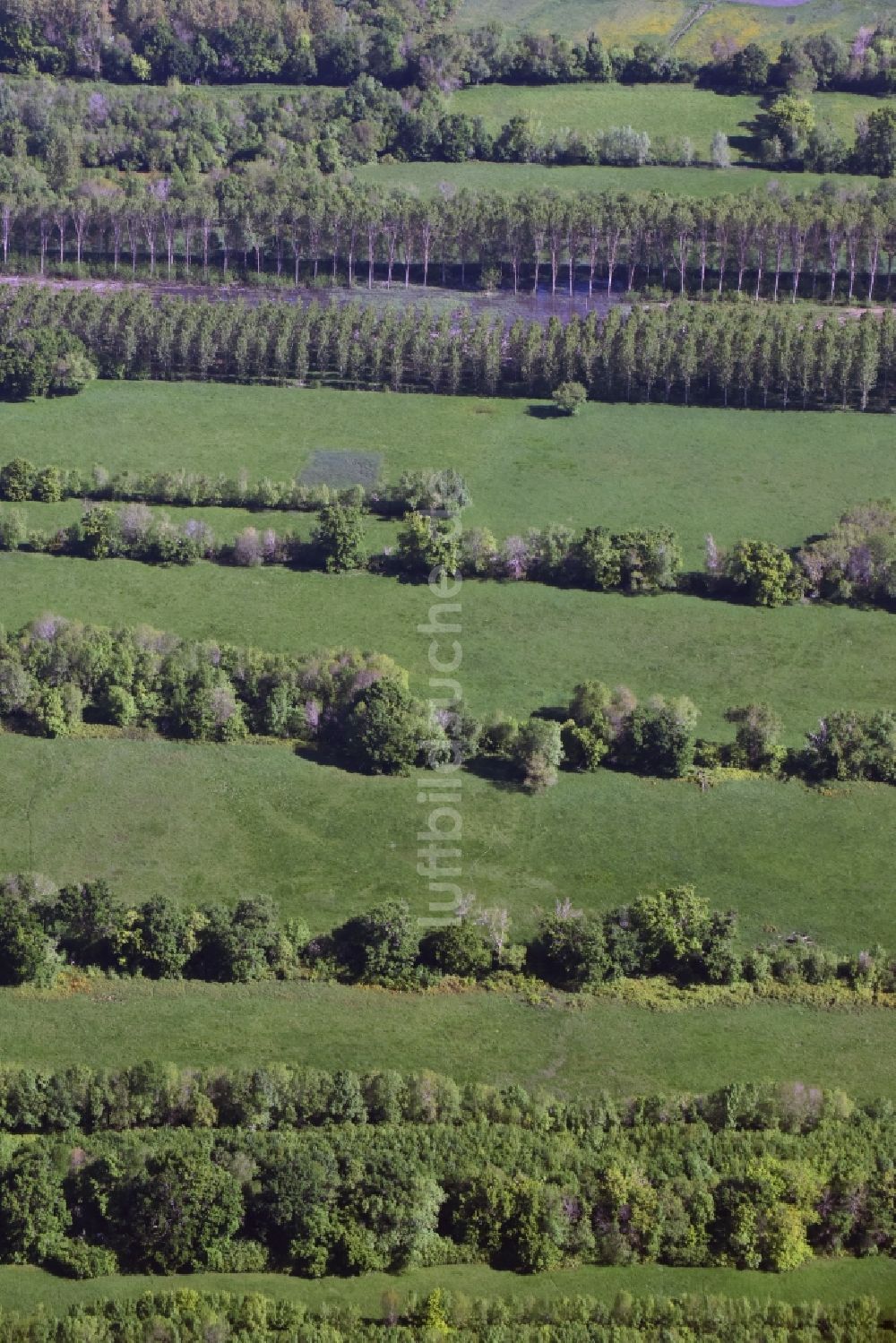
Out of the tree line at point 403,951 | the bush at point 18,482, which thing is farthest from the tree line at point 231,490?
the tree line at point 403,951

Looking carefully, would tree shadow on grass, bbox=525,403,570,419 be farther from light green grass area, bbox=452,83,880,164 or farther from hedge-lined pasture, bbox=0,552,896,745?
light green grass area, bbox=452,83,880,164

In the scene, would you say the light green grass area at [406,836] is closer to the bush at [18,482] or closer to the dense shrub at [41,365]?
the bush at [18,482]

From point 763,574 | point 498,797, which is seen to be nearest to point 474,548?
point 763,574

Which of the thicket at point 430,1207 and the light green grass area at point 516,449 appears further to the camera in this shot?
the light green grass area at point 516,449

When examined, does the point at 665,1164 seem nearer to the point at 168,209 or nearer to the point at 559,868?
the point at 559,868

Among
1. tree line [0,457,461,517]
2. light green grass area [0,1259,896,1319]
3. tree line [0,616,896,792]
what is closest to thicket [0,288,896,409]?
tree line [0,457,461,517]

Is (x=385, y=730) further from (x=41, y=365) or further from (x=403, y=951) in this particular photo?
(x=41, y=365)
